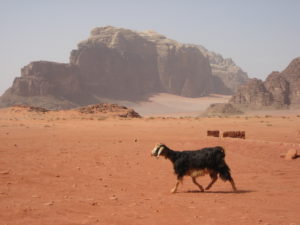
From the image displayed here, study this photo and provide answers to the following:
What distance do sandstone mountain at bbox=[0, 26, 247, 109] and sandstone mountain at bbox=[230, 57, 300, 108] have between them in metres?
48.5

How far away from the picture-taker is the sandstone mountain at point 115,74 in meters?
116

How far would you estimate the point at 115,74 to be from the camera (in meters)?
151

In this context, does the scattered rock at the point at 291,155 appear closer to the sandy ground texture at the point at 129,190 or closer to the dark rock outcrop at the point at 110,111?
the sandy ground texture at the point at 129,190

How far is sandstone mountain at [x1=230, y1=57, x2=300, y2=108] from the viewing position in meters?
88.8

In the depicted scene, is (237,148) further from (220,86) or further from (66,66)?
(220,86)

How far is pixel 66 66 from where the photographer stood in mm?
128875

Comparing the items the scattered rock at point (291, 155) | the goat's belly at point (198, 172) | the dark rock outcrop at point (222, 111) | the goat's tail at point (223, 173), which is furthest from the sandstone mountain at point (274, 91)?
the goat's belly at point (198, 172)

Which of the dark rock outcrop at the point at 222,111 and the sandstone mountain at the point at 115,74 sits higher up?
the sandstone mountain at the point at 115,74

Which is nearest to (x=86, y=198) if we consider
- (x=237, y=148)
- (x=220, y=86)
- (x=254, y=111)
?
(x=237, y=148)

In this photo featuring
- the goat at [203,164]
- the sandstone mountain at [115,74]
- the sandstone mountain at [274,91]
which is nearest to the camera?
the goat at [203,164]

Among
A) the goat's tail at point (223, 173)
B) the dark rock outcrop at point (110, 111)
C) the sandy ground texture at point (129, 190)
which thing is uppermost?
the dark rock outcrop at point (110, 111)

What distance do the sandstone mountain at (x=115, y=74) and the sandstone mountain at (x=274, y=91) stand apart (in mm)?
48460

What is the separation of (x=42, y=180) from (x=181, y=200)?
388 centimetres

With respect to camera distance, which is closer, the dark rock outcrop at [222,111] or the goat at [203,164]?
the goat at [203,164]
